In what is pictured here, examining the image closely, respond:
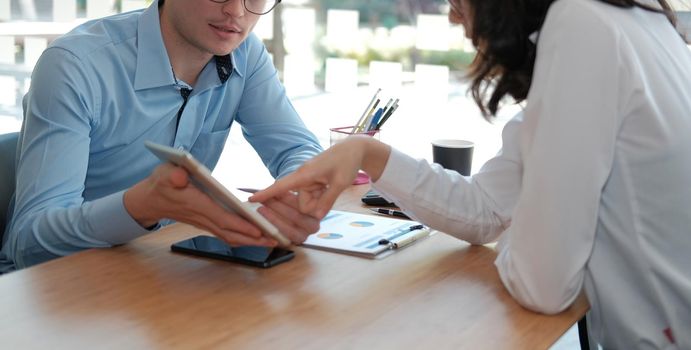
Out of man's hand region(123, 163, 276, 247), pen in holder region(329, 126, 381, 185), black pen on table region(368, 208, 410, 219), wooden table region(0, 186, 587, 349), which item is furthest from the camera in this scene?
pen in holder region(329, 126, 381, 185)

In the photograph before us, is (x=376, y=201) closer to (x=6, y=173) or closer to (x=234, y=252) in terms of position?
(x=234, y=252)

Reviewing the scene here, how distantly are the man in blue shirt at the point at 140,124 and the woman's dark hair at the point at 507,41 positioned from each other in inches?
15.9

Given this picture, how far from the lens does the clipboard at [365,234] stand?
144 cm

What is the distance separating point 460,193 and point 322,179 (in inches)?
10.9

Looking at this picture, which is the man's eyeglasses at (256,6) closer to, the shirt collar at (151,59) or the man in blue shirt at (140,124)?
the man in blue shirt at (140,124)

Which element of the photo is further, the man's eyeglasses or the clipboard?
the man's eyeglasses

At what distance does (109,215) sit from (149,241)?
0.09 metres

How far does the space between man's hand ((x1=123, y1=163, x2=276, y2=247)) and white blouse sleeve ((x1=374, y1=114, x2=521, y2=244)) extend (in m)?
0.23

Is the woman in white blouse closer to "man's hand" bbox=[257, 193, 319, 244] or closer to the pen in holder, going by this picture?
"man's hand" bbox=[257, 193, 319, 244]

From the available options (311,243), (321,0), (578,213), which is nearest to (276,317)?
(311,243)

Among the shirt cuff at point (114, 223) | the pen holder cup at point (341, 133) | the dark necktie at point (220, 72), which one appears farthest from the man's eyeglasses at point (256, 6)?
the shirt cuff at point (114, 223)

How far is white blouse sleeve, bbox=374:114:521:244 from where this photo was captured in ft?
4.90

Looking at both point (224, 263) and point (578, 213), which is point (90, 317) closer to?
point (224, 263)

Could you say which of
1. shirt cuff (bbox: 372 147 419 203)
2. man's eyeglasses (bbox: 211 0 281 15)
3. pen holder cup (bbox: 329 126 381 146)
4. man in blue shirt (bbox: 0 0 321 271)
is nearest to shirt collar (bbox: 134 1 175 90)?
man in blue shirt (bbox: 0 0 321 271)
